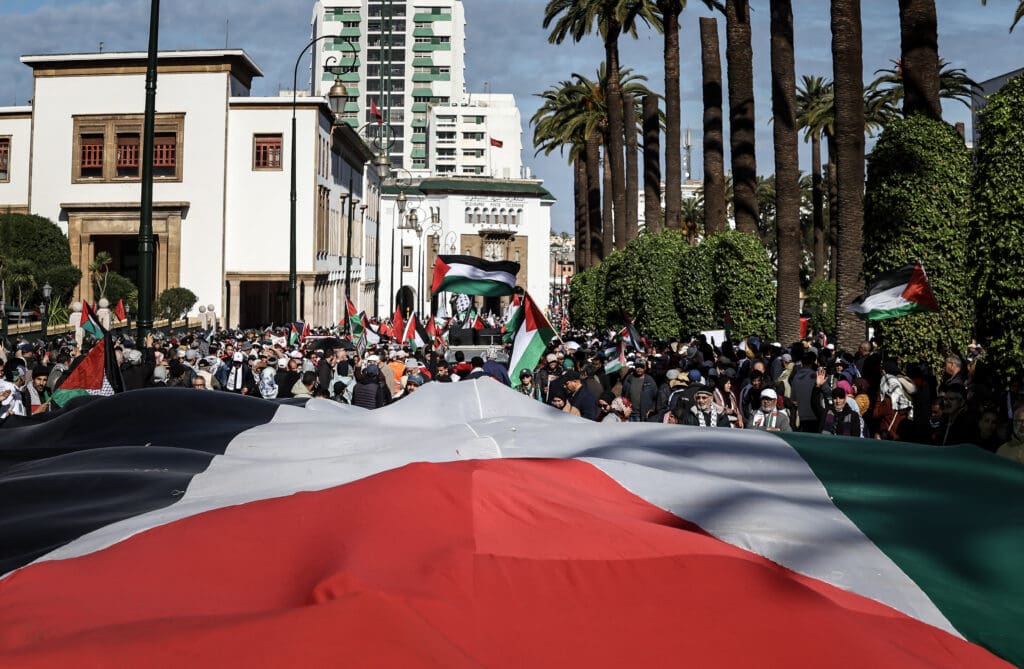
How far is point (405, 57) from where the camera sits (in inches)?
6186

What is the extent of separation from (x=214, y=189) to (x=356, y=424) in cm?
5774

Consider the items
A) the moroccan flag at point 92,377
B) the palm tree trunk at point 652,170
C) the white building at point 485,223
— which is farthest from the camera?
the white building at point 485,223

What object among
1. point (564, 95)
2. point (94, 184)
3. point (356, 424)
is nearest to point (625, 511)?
point (356, 424)

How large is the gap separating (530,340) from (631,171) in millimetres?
34493

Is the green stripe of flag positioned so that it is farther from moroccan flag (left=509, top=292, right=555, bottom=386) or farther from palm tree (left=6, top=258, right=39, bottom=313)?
palm tree (left=6, top=258, right=39, bottom=313)

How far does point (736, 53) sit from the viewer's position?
28781 millimetres

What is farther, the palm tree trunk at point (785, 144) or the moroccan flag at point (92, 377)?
the palm tree trunk at point (785, 144)

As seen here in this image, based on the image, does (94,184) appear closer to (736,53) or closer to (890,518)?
(736,53)

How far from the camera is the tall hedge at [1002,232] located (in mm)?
12984

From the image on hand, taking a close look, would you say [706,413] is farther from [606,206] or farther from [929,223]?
[606,206]

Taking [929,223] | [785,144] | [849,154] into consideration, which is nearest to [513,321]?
[849,154]

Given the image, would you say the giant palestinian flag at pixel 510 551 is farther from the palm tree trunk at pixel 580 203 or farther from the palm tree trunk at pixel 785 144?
the palm tree trunk at pixel 580 203

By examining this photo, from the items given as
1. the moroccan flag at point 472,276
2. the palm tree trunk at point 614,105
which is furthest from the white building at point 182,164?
the moroccan flag at point 472,276

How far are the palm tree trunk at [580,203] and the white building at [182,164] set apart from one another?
44.4 feet
